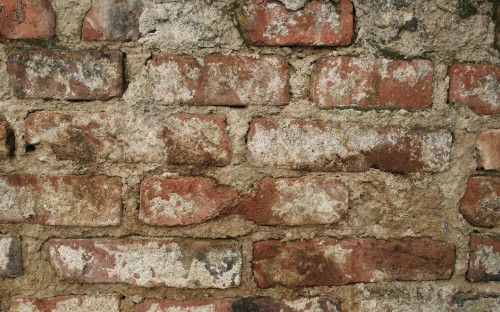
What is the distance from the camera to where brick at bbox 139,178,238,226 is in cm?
79

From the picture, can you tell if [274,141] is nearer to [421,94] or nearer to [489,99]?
[421,94]

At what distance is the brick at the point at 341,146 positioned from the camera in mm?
792

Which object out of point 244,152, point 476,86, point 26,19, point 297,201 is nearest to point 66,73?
point 26,19

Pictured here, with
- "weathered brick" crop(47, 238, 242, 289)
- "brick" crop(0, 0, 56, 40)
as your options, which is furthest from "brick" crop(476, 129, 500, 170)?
"brick" crop(0, 0, 56, 40)

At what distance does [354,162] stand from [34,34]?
627mm

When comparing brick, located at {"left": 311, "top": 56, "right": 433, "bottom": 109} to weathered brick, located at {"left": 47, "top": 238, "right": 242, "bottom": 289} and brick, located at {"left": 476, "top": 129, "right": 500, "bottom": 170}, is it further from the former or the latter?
weathered brick, located at {"left": 47, "top": 238, "right": 242, "bottom": 289}

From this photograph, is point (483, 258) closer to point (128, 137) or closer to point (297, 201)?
point (297, 201)

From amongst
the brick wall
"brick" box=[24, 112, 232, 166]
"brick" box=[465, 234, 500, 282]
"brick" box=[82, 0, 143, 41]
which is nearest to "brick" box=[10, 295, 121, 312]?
the brick wall

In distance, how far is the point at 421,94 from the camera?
2.62ft

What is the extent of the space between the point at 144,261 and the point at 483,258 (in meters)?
0.65

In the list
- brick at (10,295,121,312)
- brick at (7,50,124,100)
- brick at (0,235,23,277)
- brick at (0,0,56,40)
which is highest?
brick at (0,0,56,40)

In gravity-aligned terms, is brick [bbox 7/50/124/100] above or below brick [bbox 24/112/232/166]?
above

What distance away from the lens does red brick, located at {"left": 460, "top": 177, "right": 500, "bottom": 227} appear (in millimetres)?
820

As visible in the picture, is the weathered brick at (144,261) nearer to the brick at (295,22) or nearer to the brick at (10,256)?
the brick at (10,256)
